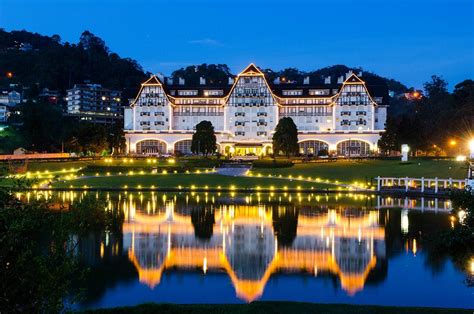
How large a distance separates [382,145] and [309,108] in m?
20.2

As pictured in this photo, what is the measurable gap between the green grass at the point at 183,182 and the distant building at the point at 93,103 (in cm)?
9508

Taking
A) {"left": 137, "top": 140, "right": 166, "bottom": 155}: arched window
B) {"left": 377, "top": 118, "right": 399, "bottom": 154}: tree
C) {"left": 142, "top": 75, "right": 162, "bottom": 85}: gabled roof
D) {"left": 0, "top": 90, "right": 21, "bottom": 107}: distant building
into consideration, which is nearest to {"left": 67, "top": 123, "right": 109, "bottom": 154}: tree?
{"left": 137, "top": 140, "right": 166, "bottom": 155}: arched window

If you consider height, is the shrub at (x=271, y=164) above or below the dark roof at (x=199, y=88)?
below

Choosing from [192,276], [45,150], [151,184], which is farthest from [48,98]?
[192,276]

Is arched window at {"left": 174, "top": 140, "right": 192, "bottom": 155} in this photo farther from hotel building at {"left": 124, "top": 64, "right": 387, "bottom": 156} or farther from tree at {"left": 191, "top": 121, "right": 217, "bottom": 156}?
tree at {"left": 191, "top": 121, "right": 217, "bottom": 156}

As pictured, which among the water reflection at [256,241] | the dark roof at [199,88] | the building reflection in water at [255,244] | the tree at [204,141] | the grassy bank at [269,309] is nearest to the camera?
the grassy bank at [269,309]

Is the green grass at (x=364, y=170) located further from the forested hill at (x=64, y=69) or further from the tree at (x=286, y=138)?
the forested hill at (x=64, y=69)

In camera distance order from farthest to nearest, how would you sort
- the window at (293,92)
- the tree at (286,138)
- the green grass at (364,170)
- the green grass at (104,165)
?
the window at (293,92)
the tree at (286,138)
the green grass at (104,165)
the green grass at (364,170)

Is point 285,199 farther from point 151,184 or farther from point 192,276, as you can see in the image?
point 192,276

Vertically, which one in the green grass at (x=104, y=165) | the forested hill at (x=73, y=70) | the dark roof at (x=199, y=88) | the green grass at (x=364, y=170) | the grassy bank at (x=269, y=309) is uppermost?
the forested hill at (x=73, y=70)

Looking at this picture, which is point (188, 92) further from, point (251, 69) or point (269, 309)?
point (269, 309)

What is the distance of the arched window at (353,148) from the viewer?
9762 cm

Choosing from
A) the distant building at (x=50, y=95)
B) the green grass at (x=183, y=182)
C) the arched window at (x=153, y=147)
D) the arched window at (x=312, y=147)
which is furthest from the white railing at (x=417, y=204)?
the distant building at (x=50, y=95)

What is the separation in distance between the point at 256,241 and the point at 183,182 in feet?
93.2
